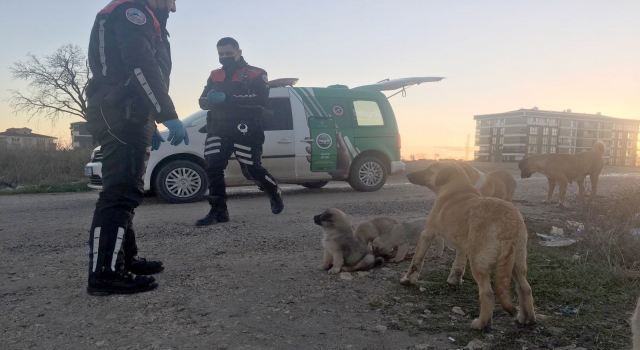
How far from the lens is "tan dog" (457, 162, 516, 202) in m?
4.09

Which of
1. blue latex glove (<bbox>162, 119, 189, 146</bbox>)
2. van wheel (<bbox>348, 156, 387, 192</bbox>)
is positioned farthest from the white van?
blue latex glove (<bbox>162, 119, 189, 146</bbox>)

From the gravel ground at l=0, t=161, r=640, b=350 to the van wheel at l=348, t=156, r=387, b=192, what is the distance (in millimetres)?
3811

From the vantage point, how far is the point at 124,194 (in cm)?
279

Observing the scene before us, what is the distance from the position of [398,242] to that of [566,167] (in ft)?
17.4

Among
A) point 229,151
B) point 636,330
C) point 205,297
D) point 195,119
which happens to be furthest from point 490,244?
point 195,119

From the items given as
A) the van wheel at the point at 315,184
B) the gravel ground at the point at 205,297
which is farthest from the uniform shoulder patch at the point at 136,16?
the van wheel at the point at 315,184

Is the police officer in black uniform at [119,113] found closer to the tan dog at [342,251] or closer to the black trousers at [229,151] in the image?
the tan dog at [342,251]

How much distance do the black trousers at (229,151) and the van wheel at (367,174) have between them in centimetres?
389

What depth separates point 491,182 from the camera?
4719 mm

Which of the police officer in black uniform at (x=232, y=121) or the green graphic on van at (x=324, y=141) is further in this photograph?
the green graphic on van at (x=324, y=141)

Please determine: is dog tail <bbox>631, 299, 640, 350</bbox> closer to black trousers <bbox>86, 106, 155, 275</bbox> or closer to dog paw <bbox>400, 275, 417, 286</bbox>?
dog paw <bbox>400, 275, 417, 286</bbox>

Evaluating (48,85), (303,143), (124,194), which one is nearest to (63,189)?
(303,143)

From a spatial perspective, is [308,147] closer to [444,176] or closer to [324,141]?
[324,141]

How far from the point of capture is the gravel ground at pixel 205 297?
2170 mm
